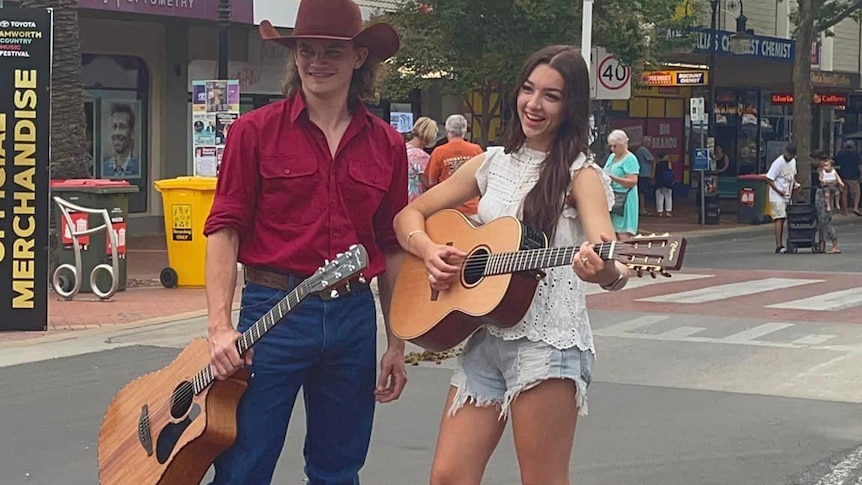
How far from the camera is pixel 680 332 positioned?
11891 millimetres

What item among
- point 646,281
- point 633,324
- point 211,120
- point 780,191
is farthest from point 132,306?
point 780,191

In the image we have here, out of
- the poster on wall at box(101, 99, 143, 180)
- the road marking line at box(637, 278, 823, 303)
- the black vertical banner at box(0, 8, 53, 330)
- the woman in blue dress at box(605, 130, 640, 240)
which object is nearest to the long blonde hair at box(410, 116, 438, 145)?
the woman in blue dress at box(605, 130, 640, 240)

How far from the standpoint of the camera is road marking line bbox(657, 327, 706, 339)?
11688mm

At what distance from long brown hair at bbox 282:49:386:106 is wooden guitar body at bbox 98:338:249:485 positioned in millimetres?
856

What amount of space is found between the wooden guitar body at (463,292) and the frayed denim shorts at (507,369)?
0.08 meters

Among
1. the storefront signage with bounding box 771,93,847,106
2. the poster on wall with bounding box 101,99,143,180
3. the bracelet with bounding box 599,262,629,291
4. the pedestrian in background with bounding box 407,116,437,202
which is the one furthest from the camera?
the storefront signage with bounding box 771,93,847,106

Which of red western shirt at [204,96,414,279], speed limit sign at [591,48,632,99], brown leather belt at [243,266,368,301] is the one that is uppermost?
speed limit sign at [591,48,632,99]

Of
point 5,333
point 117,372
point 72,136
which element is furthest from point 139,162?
point 117,372

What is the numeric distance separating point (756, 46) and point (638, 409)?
84.5 ft

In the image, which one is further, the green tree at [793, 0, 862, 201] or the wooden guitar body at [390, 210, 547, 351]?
the green tree at [793, 0, 862, 201]

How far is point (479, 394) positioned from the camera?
4.15 m

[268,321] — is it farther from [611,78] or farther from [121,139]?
[121,139]

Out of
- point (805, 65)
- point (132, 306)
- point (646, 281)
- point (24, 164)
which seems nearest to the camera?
point (24, 164)

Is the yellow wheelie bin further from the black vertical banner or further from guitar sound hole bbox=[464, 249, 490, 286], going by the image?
guitar sound hole bbox=[464, 249, 490, 286]
